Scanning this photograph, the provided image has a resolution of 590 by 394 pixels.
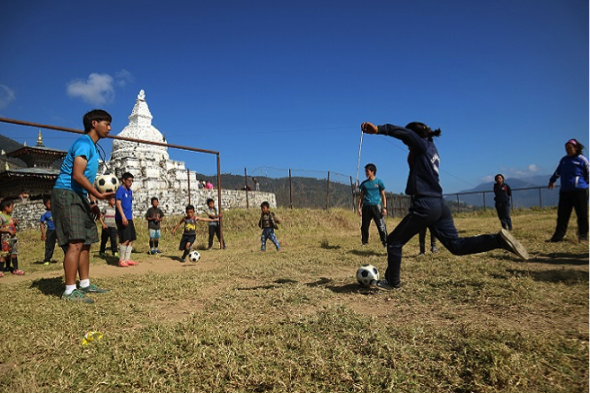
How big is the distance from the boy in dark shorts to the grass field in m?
0.32

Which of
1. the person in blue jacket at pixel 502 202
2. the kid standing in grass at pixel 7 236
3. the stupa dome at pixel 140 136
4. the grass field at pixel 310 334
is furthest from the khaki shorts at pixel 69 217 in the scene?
the stupa dome at pixel 140 136

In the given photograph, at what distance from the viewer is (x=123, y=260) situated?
6.99 meters

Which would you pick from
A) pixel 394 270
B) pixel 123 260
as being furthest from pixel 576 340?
pixel 123 260

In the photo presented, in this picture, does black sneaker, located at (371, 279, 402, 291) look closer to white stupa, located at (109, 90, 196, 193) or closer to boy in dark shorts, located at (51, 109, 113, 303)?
boy in dark shorts, located at (51, 109, 113, 303)

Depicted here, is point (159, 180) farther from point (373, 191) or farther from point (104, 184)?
point (104, 184)

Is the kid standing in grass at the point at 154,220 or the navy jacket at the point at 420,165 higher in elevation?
the navy jacket at the point at 420,165

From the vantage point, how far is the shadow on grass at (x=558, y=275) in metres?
3.70

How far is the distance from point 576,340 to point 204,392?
238cm

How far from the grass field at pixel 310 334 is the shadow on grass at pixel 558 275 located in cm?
2

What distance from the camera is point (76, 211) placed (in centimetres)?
372

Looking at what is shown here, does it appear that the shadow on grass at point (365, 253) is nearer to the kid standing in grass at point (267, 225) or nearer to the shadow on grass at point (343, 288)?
the shadow on grass at point (343, 288)

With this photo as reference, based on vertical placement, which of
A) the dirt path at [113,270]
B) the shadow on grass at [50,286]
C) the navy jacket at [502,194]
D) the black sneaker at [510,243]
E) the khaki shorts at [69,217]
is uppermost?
the navy jacket at [502,194]

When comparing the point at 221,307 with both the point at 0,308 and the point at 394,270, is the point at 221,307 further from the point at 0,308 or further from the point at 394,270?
the point at 0,308

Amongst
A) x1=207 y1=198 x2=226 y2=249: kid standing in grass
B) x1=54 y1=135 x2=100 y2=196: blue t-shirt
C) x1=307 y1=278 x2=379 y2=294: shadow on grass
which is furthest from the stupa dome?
x1=307 y1=278 x2=379 y2=294: shadow on grass
